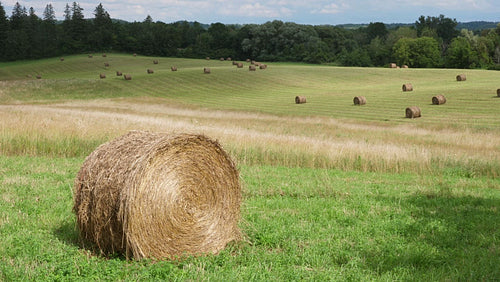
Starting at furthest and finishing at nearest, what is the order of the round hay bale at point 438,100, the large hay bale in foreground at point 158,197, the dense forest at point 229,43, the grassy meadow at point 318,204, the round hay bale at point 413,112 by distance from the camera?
the dense forest at point 229,43
the round hay bale at point 438,100
the round hay bale at point 413,112
the large hay bale in foreground at point 158,197
the grassy meadow at point 318,204

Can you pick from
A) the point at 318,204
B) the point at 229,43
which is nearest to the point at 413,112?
the point at 318,204

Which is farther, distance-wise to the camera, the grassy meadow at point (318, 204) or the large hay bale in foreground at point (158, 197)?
the large hay bale in foreground at point (158, 197)

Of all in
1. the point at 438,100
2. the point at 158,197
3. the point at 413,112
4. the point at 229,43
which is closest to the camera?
the point at 158,197

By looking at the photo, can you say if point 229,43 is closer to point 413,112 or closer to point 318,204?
point 413,112

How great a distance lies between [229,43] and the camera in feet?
364

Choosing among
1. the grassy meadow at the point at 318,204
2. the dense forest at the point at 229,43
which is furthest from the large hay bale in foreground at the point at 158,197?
the dense forest at the point at 229,43

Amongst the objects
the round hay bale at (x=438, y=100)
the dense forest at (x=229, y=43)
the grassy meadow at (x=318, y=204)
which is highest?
the dense forest at (x=229, y=43)

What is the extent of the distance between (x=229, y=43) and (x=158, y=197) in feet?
350

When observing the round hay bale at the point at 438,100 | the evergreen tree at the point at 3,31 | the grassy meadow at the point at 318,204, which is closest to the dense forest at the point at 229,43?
the evergreen tree at the point at 3,31

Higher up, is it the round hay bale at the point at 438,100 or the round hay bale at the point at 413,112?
the round hay bale at the point at 438,100

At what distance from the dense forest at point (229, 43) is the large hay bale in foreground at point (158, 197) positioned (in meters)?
90.7

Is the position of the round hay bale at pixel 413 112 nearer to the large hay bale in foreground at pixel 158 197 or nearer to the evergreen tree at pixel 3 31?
the large hay bale in foreground at pixel 158 197

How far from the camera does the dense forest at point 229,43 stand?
9639cm

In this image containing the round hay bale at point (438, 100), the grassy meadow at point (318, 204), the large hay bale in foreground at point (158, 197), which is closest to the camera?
the grassy meadow at point (318, 204)
